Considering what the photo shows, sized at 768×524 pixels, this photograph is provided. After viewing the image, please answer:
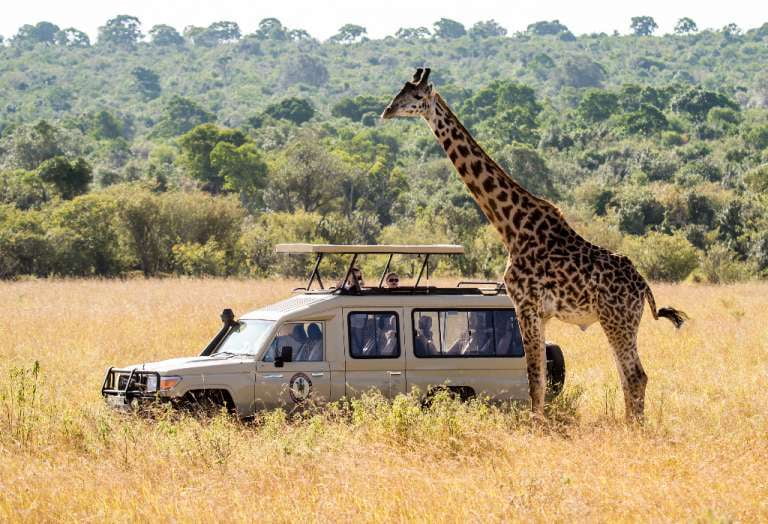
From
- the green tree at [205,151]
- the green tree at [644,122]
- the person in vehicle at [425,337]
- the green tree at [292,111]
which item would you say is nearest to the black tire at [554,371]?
the person in vehicle at [425,337]

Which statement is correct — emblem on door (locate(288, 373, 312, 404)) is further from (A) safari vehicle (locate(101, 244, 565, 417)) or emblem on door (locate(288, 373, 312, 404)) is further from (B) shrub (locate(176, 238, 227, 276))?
(B) shrub (locate(176, 238, 227, 276))

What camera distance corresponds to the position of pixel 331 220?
4569 cm

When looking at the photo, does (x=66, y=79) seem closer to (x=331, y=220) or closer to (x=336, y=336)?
(x=331, y=220)

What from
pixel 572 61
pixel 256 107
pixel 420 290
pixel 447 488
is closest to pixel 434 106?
pixel 420 290

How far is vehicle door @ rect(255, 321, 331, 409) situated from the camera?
443 inches

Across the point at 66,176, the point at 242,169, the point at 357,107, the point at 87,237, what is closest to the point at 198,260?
the point at 87,237

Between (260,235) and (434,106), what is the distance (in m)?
32.1

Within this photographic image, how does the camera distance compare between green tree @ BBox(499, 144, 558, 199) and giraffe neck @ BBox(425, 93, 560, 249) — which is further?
green tree @ BBox(499, 144, 558, 199)

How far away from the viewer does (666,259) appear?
40.0 m

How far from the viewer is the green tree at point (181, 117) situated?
129125mm

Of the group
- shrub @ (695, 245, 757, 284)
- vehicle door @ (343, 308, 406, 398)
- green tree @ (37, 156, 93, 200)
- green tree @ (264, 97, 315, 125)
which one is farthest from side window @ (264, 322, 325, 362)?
green tree @ (264, 97, 315, 125)

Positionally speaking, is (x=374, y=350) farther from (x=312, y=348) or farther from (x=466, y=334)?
(x=466, y=334)

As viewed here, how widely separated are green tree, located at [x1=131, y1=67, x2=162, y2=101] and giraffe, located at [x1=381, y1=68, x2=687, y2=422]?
170618mm

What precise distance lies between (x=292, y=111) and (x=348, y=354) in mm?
110131
